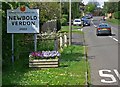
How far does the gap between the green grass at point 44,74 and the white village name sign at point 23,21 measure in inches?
56.2

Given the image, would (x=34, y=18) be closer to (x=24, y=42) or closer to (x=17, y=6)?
(x=17, y=6)

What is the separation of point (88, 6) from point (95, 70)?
175m

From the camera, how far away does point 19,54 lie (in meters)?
→ 18.0

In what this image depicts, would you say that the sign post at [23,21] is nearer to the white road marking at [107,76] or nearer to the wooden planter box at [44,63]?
the wooden planter box at [44,63]

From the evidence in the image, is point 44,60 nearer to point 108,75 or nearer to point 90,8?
point 108,75

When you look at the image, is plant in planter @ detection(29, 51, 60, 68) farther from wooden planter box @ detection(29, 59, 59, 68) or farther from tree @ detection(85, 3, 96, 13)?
tree @ detection(85, 3, 96, 13)

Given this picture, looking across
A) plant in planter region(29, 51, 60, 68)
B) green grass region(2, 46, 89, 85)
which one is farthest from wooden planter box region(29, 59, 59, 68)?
green grass region(2, 46, 89, 85)

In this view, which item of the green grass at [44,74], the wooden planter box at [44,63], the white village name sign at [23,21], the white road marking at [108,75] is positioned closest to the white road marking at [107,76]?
the white road marking at [108,75]

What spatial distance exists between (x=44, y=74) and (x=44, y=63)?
156 cm

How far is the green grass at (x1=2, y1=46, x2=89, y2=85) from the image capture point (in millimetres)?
11762

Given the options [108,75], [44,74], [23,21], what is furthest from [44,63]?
[108,75]

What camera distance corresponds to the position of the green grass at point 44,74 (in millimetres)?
11762

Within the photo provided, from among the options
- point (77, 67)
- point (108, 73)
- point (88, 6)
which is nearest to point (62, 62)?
point (77, 67)

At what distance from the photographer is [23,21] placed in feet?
52.9
